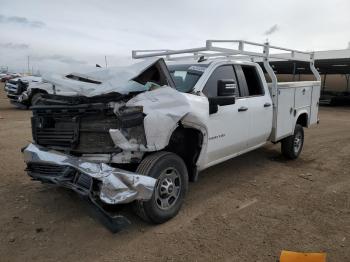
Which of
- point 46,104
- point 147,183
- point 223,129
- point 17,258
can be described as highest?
point 46,104

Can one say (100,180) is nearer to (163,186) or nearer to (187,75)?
(163,186)

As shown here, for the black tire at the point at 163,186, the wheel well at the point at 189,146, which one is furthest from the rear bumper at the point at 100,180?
the wheel well at the point at 189,146

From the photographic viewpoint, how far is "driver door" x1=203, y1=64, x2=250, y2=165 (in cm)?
479

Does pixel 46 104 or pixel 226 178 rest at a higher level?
pixel 46 104

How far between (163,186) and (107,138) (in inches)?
33.1

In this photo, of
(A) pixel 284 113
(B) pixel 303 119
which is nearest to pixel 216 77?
(A) pixel 284 113

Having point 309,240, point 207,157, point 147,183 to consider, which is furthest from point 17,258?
point 309,240

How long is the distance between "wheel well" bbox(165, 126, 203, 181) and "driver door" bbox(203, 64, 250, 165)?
19 centimetres

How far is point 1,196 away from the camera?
4895 mm

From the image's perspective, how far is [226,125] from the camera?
501cm

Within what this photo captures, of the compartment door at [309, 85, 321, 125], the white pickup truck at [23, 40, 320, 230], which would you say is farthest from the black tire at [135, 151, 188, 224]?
the compartment door at [309, 85, 321, 125]

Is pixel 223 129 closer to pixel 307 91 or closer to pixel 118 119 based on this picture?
pixel 118 119

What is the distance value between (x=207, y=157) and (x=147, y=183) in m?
1.36

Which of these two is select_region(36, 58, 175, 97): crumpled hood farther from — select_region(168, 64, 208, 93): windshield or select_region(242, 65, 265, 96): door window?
select_region(242, 65, 265, 96): door window
